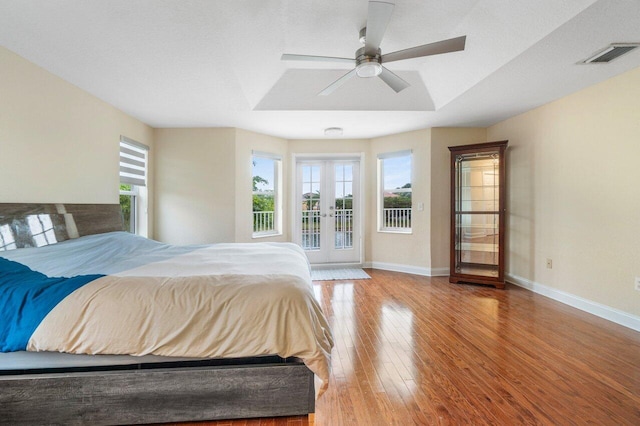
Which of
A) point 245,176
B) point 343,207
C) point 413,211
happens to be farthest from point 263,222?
point 413,211

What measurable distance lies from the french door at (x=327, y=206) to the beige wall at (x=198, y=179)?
4.40ft

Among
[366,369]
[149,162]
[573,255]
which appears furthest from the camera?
[149,162]

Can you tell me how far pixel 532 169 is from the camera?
151 inches

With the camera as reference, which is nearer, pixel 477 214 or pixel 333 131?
pixel 477 214

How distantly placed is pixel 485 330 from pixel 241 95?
342 cm

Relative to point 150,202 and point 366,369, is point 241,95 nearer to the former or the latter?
point 150,202

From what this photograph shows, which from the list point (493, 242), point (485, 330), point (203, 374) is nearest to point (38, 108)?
point (203, 374)

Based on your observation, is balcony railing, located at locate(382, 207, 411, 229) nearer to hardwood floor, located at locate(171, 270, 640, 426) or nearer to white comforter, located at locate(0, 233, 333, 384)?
hardwood floor, located at locate(171, 270, 640, 426)

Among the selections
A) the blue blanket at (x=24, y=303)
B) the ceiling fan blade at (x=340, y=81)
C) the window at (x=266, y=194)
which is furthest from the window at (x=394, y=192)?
the blue blanket at (x=24, y=303)

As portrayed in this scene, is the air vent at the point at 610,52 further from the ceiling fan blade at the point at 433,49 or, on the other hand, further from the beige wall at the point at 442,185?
the beige wall at the point at 442,185

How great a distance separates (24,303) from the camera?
1455 mm

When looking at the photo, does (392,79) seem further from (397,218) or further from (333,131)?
(397,218)

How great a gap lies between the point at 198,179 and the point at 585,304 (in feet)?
16.6

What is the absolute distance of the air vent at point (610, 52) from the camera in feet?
7.47
